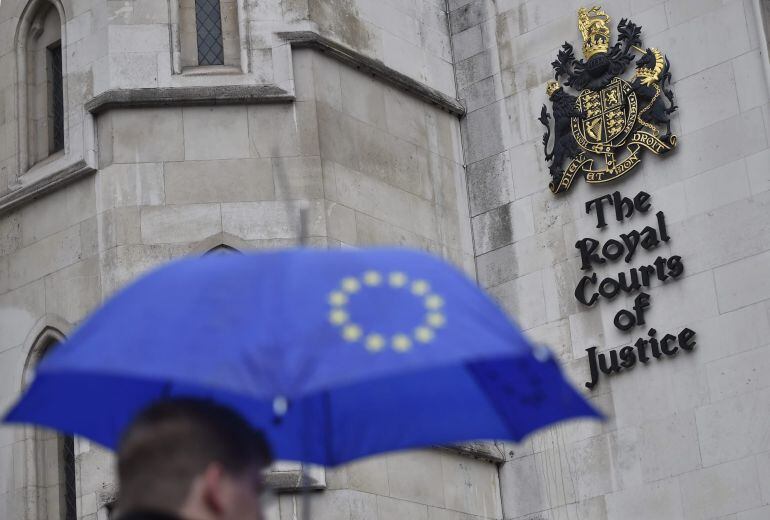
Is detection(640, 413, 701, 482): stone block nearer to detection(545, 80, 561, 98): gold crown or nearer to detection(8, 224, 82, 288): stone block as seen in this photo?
detection(545, 80, 561, 98): gold crown

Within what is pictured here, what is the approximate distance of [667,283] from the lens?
15.3 m

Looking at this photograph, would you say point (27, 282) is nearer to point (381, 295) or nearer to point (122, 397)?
point (122, 397)

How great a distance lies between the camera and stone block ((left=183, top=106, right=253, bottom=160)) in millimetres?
15469

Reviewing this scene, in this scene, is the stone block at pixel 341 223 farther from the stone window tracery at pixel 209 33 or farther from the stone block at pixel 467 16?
the stone block at pixel 467 16

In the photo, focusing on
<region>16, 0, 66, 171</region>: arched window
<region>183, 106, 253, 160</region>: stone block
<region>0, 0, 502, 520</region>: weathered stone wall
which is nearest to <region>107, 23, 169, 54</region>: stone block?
<region>0, 0, 502, 520</region>: weathered stone wall

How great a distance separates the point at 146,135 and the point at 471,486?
4.78 m

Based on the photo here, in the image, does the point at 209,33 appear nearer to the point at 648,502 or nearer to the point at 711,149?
the point at 711,149

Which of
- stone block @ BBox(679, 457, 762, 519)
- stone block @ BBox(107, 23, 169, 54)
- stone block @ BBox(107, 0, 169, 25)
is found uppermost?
stone block @ BBox(107, 0, 169, 25)

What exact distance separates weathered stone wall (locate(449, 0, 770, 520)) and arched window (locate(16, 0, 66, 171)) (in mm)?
4574

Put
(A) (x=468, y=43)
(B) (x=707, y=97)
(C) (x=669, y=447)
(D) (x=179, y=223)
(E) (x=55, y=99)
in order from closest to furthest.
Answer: (C) (x=669, y=447)
(D) (x=179, y=223)
(B) (x=707, y=97)
(E) (x=55, y=99)
(A) (x=468, y=43)

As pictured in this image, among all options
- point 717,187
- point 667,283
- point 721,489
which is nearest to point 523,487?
point 721,489

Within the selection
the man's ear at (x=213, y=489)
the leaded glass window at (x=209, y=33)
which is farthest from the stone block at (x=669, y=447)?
the man's ear at (x=213, y=489)

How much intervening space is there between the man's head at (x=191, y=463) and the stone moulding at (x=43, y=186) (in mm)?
11953

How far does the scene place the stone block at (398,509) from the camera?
48.4 feet
